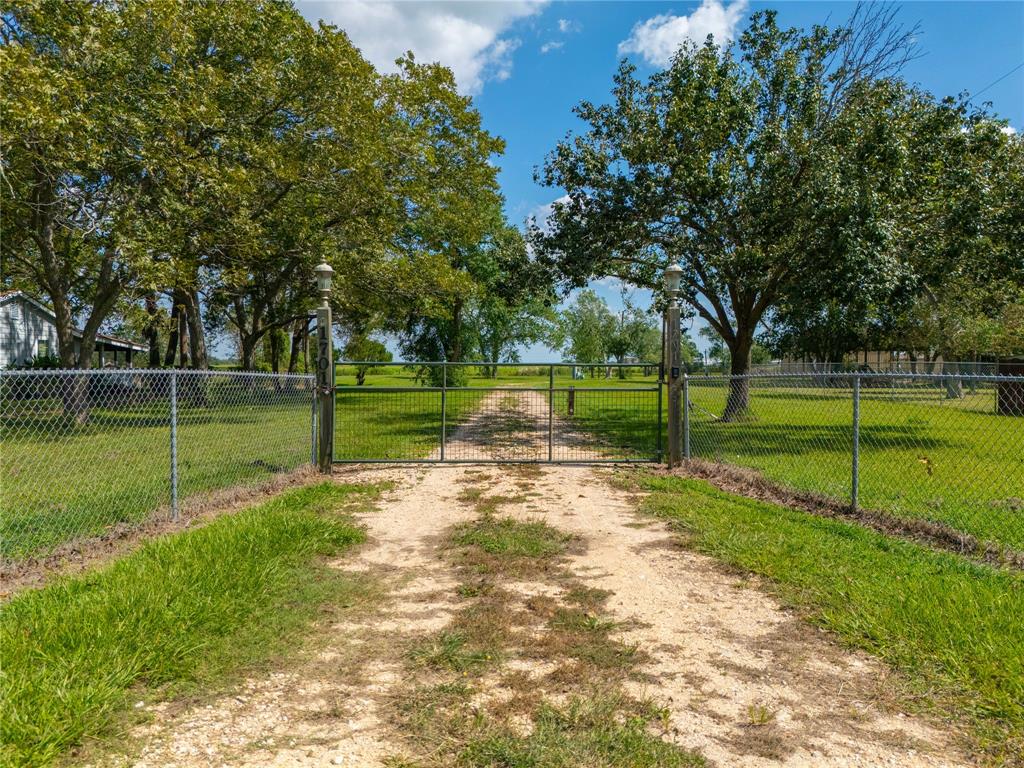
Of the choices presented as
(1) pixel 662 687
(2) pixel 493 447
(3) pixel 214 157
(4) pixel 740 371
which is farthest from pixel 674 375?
(3) pixel 214 157

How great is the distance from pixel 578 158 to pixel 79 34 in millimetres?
10084

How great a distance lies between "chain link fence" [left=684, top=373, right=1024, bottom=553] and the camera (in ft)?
18.2

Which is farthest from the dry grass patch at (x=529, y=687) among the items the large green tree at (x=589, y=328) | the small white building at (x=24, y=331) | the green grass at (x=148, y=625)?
the large green tree at (x=589, y=328)

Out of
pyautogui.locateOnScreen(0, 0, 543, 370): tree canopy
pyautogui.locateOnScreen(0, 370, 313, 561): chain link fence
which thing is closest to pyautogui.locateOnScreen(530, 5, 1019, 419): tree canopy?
pyautogui.locateOnScreen(0, 0, 543, 370): tree canopy

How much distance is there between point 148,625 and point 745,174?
41.8ft

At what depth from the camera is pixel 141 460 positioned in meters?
8.52

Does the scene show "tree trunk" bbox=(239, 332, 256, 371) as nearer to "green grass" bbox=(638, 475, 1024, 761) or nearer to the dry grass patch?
"green grass" bbox=(638, 475, 1024, 761)

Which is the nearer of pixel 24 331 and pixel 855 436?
pixel 855 436

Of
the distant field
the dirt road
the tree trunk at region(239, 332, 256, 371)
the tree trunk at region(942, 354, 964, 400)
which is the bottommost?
the dirt road

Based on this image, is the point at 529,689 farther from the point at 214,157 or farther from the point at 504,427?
the point at 214,157

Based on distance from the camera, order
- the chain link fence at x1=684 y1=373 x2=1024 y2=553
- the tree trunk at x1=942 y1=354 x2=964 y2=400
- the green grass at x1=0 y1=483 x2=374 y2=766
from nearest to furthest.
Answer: the green grass at x1=0 y1=483 x2=374 y2=766
the tree trunk at x1=942 y1=354 x2=964 y2=400
the chain link fence at x1=684 y1=373 x2=1024 y2=553

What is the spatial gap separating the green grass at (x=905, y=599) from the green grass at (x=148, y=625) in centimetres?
305

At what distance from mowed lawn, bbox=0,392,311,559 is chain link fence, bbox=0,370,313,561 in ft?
0.04

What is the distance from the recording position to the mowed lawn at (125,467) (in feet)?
17.1
